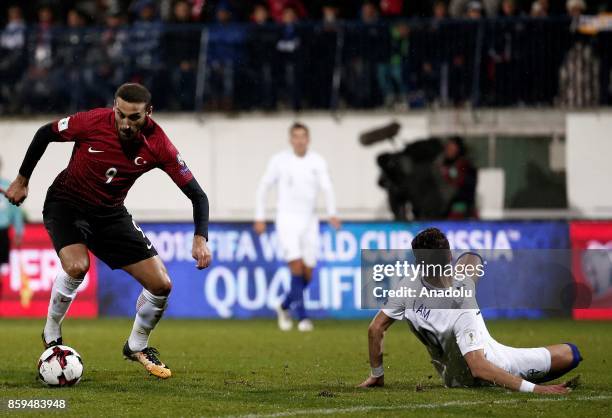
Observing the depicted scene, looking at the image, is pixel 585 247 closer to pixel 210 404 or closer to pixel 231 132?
pixel 231 132

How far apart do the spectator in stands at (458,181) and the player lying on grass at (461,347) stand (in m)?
9.28

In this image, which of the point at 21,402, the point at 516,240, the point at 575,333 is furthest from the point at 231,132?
the point at 21,402

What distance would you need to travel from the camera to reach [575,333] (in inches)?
575

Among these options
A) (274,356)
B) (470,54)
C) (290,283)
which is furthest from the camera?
(470,54)

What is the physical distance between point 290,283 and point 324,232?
56.2 inches

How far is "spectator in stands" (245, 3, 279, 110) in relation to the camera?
19.3 metres

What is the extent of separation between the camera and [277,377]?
32.8 feet

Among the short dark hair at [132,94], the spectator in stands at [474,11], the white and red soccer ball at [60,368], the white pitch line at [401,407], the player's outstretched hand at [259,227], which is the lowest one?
the white pitch line at [401,407]

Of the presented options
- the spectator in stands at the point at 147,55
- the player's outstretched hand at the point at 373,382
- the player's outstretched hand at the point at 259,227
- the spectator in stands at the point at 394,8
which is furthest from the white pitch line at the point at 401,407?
the spectator in stands at the point at 147,55

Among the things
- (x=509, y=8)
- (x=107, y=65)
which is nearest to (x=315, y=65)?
(x=509, y=8)

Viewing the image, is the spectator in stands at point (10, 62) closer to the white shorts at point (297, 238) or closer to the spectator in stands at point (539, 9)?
the white shorts at point (297, 238)

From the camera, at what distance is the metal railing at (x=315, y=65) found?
18672 millimetres

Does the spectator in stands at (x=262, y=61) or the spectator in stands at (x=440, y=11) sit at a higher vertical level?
the spectator in stands at (x=440, y=11)

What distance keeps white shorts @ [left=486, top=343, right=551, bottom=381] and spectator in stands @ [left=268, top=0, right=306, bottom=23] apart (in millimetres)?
11597
